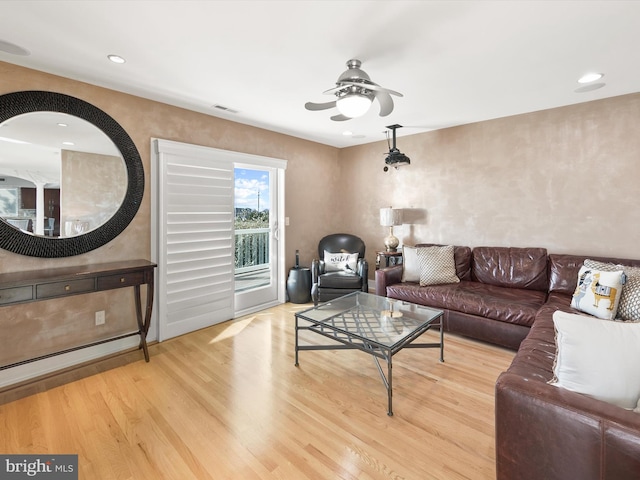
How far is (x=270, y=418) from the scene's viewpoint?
1.96 m

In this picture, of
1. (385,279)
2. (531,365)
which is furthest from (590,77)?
(385,279)

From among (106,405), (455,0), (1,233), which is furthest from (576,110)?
(1,233)

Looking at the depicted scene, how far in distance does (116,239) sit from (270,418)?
220 cm

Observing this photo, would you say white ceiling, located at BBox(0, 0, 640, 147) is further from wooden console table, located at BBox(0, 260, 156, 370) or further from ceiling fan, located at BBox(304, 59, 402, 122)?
wooden console table, located at BBox(0, 260, 156, 370)

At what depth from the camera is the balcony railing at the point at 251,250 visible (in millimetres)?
4059

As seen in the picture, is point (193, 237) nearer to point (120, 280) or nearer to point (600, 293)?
point (120, 280)

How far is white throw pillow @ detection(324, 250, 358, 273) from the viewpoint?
4.24m

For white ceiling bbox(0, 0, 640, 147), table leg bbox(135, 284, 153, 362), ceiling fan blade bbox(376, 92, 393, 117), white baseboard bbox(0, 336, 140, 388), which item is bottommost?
white baseboard bbox(0, 336, 140, 388)

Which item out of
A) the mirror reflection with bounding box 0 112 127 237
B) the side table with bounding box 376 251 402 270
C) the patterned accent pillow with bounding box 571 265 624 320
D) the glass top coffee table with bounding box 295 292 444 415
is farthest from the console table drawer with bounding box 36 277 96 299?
the patterned accent pillow with bounding box 571 265 624 320

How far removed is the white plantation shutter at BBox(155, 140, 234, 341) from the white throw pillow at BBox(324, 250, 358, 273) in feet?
4.43

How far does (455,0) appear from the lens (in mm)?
1661

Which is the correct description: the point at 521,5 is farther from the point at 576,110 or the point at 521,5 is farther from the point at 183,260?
the point at 183,260

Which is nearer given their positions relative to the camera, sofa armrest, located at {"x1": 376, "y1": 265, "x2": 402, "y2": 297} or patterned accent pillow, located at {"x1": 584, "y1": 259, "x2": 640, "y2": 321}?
patterned accent pillow, located at {"x1": 584, "y1": 259, "x2": 640, "y2": 321}

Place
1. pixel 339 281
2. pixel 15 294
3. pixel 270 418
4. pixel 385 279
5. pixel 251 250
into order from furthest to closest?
pixel 251 250
pixel 339 281
pixel 385 279
pixel 15 294
pixel 270 418
